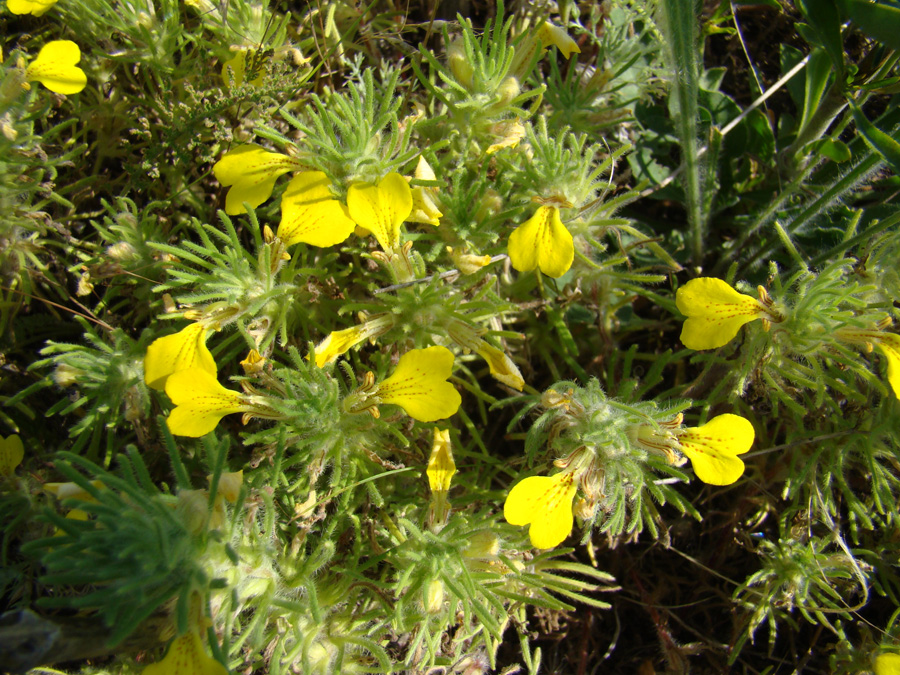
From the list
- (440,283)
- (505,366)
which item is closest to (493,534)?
(505,366)

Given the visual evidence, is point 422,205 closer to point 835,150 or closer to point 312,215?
point 312,215

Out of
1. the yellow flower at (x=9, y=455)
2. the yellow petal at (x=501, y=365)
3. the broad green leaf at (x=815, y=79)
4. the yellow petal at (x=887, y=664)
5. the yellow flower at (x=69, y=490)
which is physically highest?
the broad green leaf at (x=815, y=79)

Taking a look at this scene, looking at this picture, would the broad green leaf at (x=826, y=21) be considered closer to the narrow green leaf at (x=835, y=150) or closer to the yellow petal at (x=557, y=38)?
the narrow green leaf at (x=835, y=150)

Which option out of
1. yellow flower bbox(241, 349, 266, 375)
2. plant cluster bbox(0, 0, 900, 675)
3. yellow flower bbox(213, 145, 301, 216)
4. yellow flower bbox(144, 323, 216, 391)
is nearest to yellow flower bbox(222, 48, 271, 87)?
plant cluster bbox(0, 0, 900, 675)

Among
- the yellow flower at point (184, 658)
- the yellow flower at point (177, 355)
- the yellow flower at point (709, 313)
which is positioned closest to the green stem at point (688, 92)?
the yellow flower at point (709, 313)

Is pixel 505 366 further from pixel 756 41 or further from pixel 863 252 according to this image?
pixel 756 41

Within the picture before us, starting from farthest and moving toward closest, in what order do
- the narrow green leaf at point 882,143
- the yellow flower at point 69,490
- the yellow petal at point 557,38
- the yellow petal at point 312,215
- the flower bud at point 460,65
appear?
the yellow petal at point 557,38, the flower bud at point 460,65, the narrow green leaf at point 882,143, the yellow petal at point 312,215, the yellow flower at point 69,490
